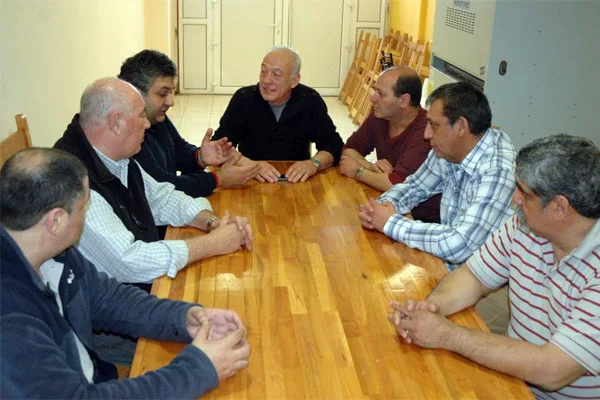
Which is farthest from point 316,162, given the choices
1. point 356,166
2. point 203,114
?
point 203,114

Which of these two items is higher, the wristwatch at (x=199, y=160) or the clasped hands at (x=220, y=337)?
the clasped hands at (x=220, y=337)

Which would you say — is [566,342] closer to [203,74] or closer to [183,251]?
[183,251]

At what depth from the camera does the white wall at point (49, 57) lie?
128 inches

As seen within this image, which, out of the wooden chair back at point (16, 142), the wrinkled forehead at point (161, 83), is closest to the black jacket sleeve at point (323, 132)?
the wrinkled forehead at point (161, 83)

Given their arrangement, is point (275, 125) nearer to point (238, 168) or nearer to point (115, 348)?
point (238, 168)

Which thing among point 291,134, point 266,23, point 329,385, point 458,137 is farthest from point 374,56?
point 329,385

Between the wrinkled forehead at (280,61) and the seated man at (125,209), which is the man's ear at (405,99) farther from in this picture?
the seated man at (125,209)

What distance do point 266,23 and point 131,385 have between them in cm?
868

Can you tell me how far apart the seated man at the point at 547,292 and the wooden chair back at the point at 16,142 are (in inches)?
70.1

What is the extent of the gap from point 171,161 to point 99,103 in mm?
1136

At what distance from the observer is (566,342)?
5.71 feet

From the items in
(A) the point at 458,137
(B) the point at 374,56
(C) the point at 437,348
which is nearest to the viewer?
(C) the point at 437,348

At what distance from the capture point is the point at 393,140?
143 inches

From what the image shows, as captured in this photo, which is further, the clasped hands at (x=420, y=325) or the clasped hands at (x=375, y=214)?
the clasped hands at (x=375, y=214)
